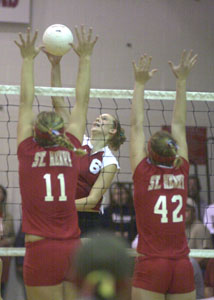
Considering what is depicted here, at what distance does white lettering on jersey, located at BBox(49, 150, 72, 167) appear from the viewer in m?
4.47

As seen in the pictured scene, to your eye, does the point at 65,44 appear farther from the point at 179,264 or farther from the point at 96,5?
the point at 96,5

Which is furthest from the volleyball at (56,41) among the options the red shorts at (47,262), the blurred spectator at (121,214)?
the blurred spectator at (121,214)

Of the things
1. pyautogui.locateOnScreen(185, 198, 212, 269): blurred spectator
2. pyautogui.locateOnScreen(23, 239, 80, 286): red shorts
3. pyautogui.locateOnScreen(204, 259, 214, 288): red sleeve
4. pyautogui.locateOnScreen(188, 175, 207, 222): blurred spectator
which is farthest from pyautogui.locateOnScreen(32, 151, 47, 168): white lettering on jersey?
pyautogui.locateOnScreen(188, 175, 207, 222): blurred spectator

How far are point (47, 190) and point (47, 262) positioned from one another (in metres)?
0.53

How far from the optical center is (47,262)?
4340 mm

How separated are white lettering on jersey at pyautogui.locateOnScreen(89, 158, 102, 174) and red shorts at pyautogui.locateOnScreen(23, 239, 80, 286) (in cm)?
178

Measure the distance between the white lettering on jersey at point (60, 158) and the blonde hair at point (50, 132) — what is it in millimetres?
77

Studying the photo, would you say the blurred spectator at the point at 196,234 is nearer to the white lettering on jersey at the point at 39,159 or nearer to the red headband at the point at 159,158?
the red headband at the point at 159,158

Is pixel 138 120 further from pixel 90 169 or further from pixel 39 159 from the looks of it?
pixel 90 169

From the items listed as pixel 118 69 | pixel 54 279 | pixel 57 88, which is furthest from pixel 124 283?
pixel 118 69

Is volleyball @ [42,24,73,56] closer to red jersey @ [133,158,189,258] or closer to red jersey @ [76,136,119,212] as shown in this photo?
red jersey @ [76,136,119,212]

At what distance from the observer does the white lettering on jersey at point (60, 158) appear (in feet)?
14.7

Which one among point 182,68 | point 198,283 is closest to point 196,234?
point 198,283

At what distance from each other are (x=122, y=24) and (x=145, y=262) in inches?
286
